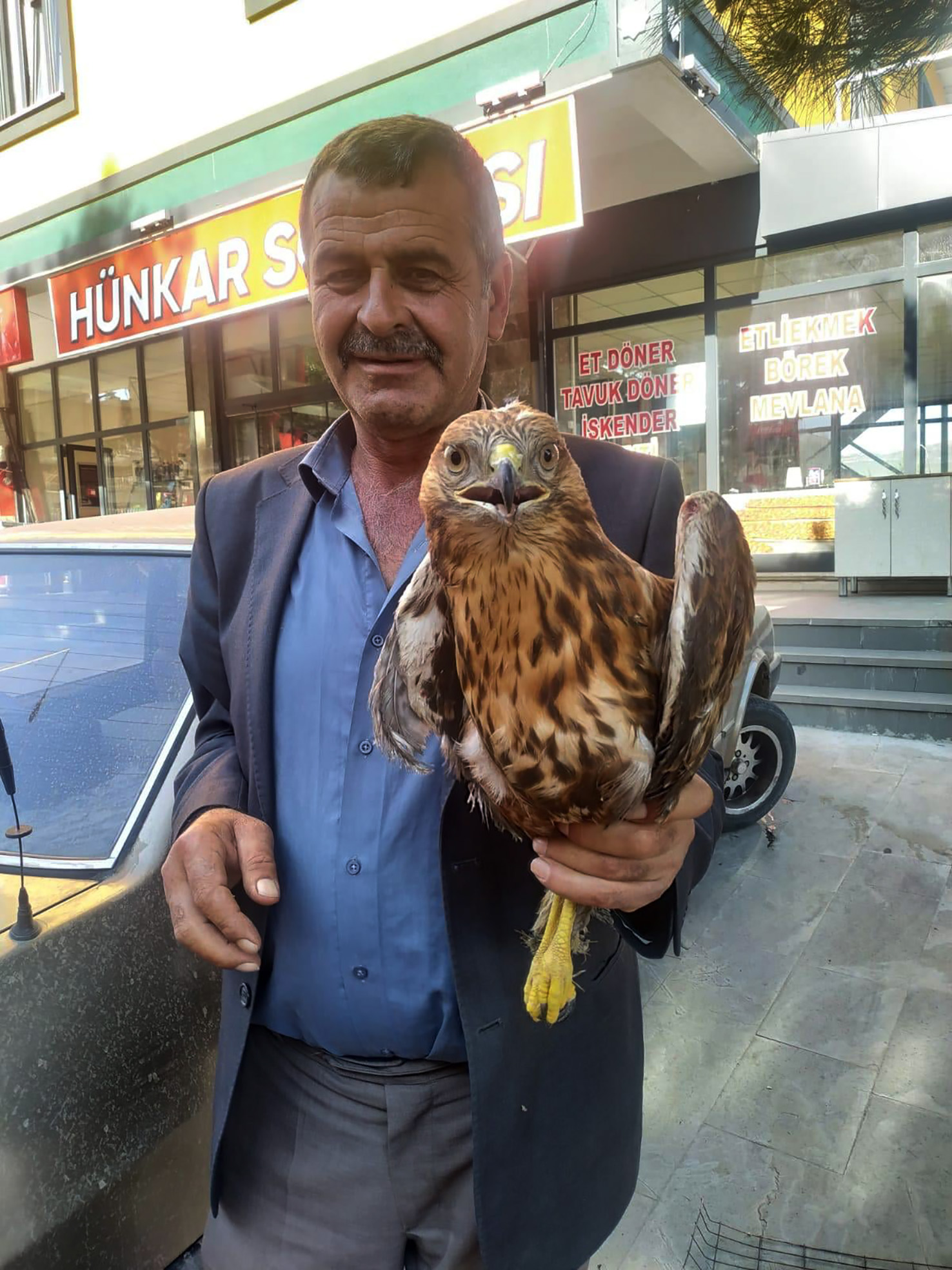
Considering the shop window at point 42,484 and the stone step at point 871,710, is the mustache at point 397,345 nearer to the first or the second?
the stone step at point 871,710

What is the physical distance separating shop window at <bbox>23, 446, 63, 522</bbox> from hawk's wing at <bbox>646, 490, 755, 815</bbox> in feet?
56.9

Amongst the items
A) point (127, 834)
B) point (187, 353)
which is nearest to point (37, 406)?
point (187, 353)

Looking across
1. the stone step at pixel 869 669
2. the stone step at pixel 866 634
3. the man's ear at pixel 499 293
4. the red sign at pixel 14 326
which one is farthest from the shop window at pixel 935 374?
the red sign at pixel 14 326

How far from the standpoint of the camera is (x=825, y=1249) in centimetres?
248

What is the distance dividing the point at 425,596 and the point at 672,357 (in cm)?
1026

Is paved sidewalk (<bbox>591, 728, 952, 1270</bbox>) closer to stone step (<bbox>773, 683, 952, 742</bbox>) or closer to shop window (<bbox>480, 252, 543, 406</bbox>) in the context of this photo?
stone step (<bbox>773, 683, 952, 742</bbox>)

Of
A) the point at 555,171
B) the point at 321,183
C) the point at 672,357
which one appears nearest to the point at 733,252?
the point at 672,357

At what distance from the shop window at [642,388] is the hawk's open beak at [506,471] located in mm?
9653

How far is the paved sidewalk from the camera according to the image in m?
2.63

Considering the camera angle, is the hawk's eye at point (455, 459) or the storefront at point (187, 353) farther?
the storefront at point (187, 353)

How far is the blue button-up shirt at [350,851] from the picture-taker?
57.4 inches

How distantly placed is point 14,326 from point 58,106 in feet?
9.82

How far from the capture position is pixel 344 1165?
154 centimetres

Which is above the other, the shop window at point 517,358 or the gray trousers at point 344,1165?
the shop window at point 517,358
